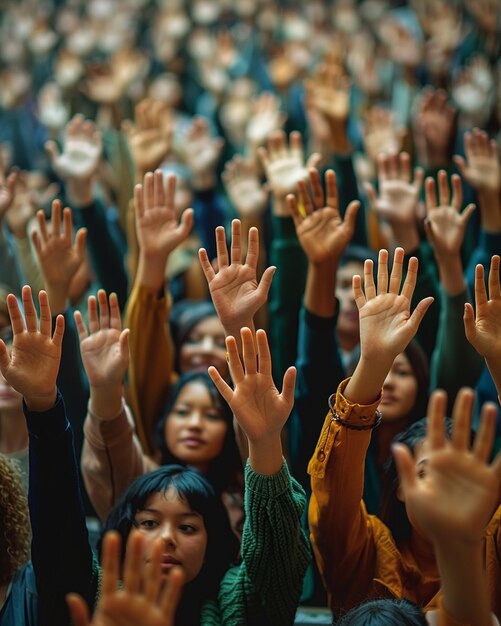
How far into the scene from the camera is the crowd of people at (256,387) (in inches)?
47.8

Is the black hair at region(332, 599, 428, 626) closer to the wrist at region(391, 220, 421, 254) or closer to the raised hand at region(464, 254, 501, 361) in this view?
the raised hand at region(464, 254, 501, 361)

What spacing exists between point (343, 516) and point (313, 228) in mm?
746

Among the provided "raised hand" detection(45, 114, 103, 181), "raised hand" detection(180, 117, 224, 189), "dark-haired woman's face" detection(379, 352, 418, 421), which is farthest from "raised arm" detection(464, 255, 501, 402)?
"raised hand" detection(180, 117, 224, 189)

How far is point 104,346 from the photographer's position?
1544 mm

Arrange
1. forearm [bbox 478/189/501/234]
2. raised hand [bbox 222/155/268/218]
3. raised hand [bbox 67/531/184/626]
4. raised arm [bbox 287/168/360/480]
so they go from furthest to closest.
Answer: raised hand [bbox 222/155/268/218]
forearm [bbox 478/189/501/234]
raised arm [bbox 287/168/360/480]
raised hand [bbox 67/531/184/626]

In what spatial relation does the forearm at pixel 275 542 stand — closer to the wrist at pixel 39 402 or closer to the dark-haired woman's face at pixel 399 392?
the wrist at pixel 39 402

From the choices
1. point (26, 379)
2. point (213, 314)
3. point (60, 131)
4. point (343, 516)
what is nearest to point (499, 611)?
point (343, 516)

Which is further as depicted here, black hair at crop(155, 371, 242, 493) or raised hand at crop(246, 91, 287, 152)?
raised hand at crop(246, 91, 287, 152)

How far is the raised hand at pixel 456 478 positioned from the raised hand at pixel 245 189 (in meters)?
1.62

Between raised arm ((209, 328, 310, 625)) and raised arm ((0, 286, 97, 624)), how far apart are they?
289mm

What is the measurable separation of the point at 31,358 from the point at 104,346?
25 centimetres

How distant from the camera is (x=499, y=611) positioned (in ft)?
4.29

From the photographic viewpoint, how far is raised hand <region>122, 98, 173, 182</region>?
2.54 meters

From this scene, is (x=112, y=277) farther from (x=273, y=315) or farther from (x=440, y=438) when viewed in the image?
(x=440, y=438)
